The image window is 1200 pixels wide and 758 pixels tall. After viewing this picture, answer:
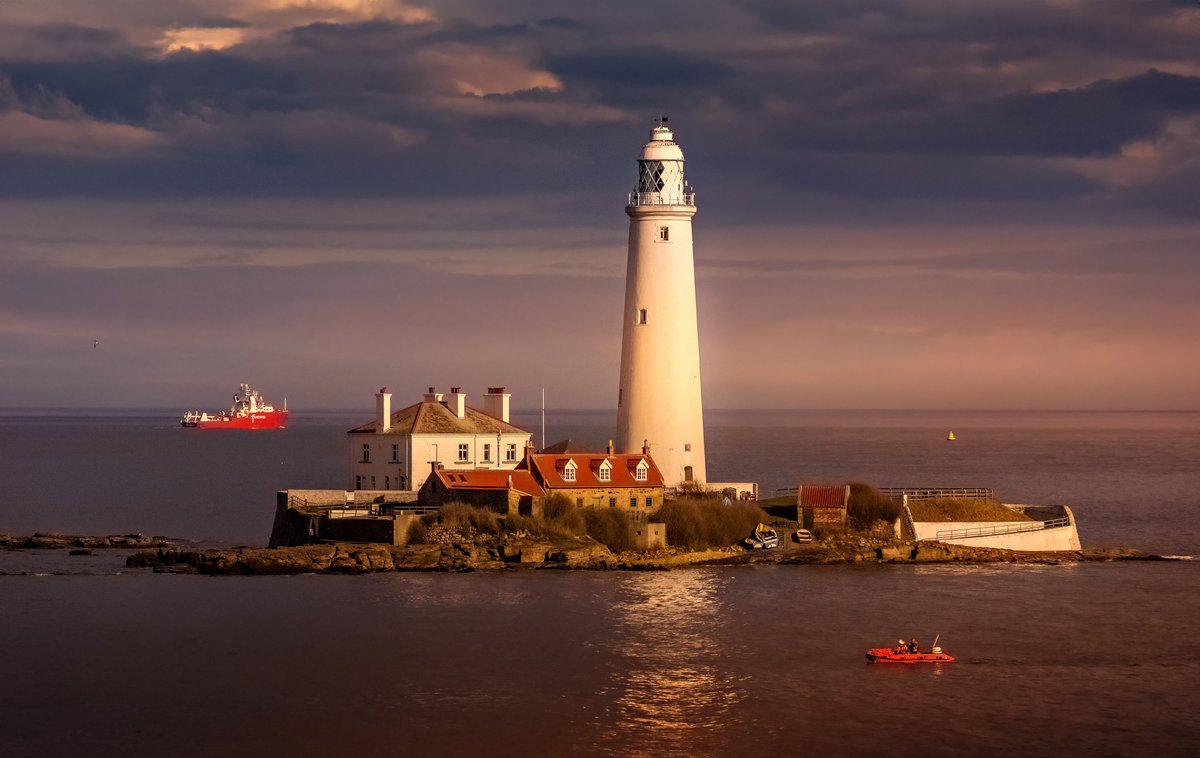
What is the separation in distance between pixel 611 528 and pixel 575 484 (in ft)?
6.06

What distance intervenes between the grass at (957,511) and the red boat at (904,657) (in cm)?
1630

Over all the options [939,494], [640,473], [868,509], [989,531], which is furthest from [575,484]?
[989,531]

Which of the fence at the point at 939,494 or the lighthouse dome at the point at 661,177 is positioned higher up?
the lighthouse dome at the point at 661,177

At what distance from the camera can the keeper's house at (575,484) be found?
54000 mm

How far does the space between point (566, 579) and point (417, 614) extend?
6082 mm

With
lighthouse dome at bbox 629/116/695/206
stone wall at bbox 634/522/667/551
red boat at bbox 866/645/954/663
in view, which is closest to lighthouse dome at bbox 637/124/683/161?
lighthouse dome at bbox 629/116/695/206

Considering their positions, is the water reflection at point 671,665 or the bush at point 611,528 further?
the bush at point 611,528

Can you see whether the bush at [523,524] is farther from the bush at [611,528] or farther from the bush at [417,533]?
the bush at [417,533]

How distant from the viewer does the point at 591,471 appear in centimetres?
5462

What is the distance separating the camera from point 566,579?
50531 millimetres

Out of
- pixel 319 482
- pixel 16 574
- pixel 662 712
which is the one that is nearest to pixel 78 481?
pixel 319 482

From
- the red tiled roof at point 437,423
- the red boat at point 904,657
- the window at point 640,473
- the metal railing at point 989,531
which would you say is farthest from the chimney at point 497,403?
the red boat at point 904,657

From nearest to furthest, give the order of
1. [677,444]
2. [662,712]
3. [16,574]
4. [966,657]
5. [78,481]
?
[662,712], [966,657], [16,574], [677,444], [78,481]

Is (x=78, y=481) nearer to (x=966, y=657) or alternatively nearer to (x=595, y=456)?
(x=595, y=456)
